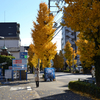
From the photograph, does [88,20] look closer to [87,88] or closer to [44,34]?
[87,88]

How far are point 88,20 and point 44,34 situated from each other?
53.6 ft

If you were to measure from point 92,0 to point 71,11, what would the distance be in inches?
49.0

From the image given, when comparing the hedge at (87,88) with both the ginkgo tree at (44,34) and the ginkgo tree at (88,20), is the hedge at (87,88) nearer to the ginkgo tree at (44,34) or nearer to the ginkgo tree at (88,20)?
the ginkgo tree at (88,20)

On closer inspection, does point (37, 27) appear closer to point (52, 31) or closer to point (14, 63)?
point (52, 31)

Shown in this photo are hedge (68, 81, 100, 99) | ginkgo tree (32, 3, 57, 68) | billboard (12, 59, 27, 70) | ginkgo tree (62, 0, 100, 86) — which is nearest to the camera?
hedge (68, 81, 100, 99)

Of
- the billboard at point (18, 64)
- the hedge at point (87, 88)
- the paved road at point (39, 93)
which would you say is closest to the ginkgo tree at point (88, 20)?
the hedge at point (87, 88)

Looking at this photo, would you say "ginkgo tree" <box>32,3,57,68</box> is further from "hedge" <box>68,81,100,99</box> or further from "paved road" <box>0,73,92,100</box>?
"hedge" <box>68,81,100,99</box>

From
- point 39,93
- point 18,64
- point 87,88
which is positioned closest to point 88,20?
point 87,88

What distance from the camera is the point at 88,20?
9453mm

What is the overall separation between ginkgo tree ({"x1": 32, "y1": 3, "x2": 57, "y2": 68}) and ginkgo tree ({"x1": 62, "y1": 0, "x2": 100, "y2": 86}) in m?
15.5

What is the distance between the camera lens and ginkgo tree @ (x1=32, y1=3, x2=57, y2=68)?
25.7 meters

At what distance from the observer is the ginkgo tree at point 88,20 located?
9211 millimetres

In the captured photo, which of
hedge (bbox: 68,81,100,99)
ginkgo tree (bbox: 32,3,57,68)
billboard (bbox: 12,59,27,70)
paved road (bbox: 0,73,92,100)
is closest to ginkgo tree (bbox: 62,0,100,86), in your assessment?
hedge (bbox: 68,81,100,99)

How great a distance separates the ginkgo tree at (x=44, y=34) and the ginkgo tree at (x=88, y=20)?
15.5 meters
